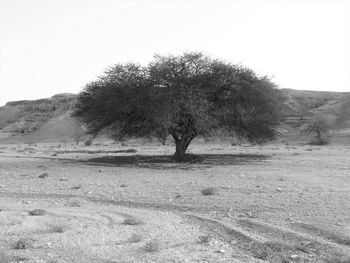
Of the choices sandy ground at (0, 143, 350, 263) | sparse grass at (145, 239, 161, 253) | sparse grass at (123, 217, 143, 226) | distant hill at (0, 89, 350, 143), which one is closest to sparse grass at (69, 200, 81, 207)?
sandy ground at (0, 143, 350, 263)

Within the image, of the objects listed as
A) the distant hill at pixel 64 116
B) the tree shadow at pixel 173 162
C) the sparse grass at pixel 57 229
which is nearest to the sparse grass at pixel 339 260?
the sparse grass at pixel 57 229

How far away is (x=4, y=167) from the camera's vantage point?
2719 centimetres

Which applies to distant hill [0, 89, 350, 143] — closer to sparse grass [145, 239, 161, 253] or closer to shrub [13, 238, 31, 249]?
sparse grass [145, 239, 161, 253]

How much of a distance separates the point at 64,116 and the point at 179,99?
104 meters

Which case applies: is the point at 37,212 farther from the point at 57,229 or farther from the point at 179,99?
the point at 179,99

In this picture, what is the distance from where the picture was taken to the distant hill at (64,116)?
99875 millimetres

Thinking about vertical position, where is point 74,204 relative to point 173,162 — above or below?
below

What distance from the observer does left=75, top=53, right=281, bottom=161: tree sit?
28.3 meters

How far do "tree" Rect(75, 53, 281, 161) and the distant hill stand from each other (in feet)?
179

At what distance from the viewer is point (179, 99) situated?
92.8ft

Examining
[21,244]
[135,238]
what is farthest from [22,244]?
[135,238]

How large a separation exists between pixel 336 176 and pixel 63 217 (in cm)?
1294

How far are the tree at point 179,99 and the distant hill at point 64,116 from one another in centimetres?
5463

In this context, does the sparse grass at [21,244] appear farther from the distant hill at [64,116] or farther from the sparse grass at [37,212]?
the distant hill at [64,116]
